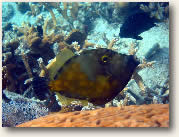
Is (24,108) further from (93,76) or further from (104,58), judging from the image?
(104,58)

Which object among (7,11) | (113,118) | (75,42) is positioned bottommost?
(113,118)

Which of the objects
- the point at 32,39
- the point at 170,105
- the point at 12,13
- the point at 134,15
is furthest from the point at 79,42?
the point at 170,105

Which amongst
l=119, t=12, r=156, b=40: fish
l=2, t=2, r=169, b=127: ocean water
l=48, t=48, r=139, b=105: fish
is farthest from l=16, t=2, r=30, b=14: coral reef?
l=48, t=48, r=139, b=105: fish

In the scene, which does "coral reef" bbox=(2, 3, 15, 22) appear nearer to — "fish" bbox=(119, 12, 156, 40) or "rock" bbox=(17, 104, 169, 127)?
"rock" bbox=(17, 104, 169, 127)

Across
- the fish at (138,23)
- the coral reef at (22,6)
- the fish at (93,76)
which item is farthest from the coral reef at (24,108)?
the fish at (138,23)

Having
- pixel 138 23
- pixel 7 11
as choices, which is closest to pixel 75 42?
pixel 138 23

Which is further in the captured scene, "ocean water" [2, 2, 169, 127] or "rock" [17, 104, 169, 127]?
"ocean water" [2, 2, 169, 127]
